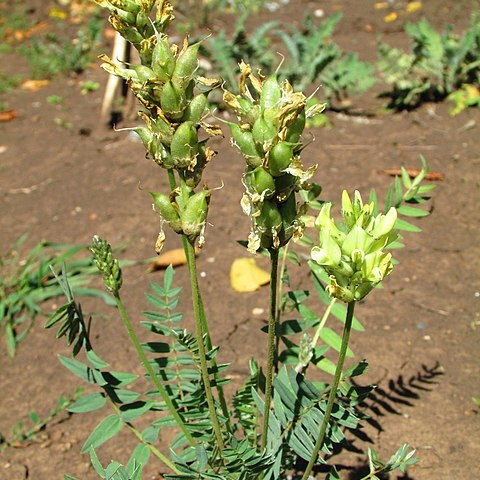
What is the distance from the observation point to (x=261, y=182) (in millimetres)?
1048

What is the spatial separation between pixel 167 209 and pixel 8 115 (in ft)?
13.1

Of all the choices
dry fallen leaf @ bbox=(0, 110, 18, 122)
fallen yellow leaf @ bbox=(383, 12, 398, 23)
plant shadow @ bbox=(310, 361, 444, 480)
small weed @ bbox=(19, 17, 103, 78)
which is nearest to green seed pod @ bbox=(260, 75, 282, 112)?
plant shadow @ bbox=(310, 361, 444, 480)

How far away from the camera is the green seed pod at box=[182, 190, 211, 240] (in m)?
1.17

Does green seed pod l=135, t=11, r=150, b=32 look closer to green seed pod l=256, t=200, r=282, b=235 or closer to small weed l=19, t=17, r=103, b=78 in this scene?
green seed pod l=256, t=200, r=282, b=235

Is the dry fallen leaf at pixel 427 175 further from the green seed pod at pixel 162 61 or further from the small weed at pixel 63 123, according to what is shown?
the green seed pod at pixel 162 61

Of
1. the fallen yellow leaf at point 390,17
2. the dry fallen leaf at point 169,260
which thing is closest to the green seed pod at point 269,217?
the dry fallen leaf at point 169,260

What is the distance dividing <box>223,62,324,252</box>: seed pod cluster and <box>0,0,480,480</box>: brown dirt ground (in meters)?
0.78

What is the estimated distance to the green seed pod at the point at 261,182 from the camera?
1044 mm

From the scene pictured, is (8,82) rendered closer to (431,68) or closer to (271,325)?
(431,68)

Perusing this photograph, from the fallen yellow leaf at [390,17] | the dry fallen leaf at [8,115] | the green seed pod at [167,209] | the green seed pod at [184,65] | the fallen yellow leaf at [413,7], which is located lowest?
the dry fallen leaf at [8,115]

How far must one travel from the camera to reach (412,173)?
3.46 meters

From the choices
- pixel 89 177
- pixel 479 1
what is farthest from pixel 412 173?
pixel 479 1

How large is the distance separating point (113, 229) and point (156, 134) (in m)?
2.28

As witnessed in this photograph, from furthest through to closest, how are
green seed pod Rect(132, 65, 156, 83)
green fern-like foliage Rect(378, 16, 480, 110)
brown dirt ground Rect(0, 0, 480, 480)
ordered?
green fern-like foliage Rect(378, 16, 480, 110) → brown dirt ground Rect(0, 0, 480, 480) → green seed pod Rect(132, 65, 156, 83)
